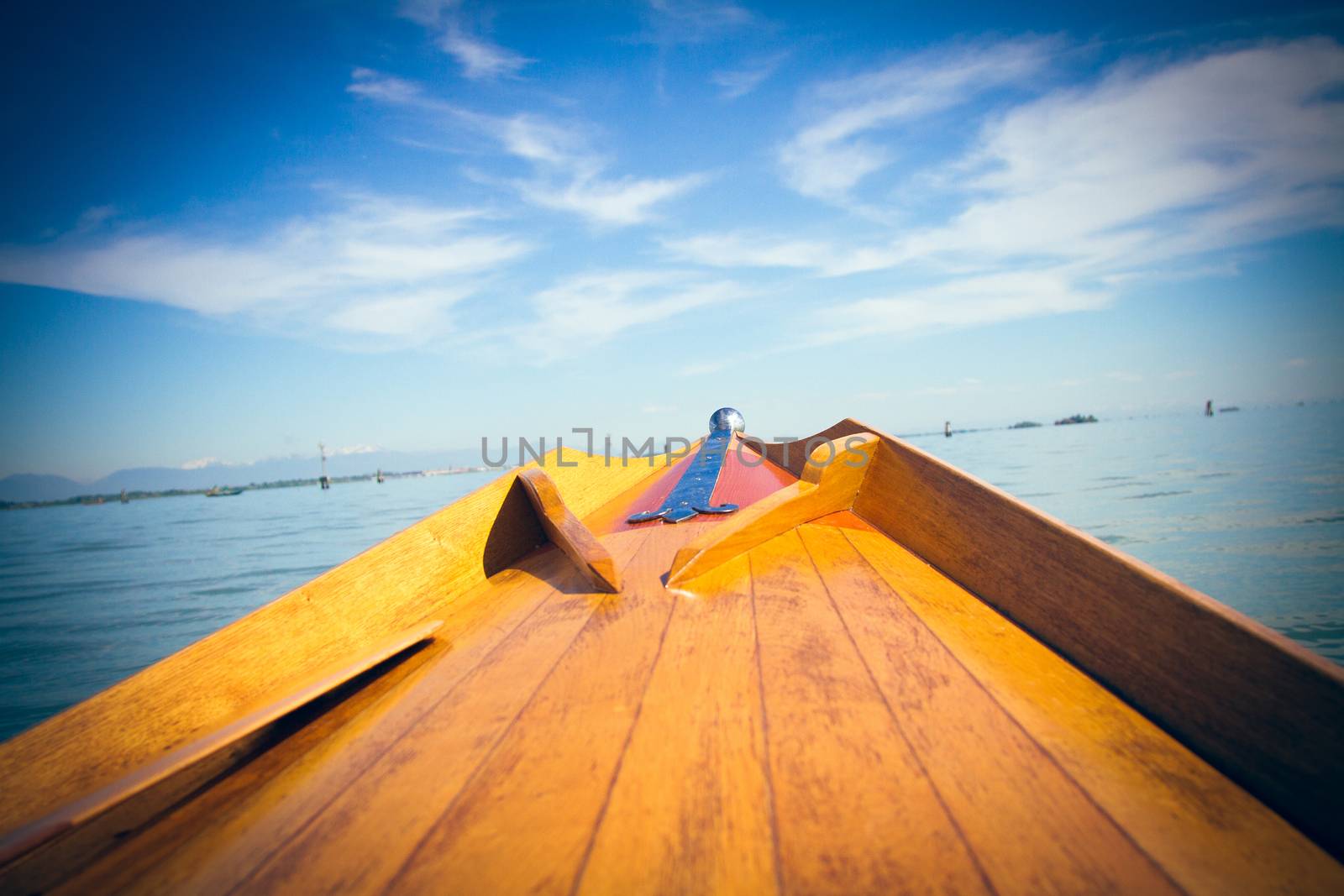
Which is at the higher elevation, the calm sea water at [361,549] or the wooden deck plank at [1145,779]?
the wooden deck plank at [1145,779]

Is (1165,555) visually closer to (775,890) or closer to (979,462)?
(775,890)

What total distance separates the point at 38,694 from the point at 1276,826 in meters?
6.84

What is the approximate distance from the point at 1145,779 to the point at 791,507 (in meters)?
1.31

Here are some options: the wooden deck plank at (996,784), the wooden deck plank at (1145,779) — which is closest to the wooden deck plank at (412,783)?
the wooden deck plank at (996,784)

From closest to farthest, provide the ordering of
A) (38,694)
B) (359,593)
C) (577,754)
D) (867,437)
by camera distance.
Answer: (577,754) → (359,593) → (867,437) → (38,694)

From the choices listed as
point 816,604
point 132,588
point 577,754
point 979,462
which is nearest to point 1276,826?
point 816,604

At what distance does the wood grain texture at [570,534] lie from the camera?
1.83 metres

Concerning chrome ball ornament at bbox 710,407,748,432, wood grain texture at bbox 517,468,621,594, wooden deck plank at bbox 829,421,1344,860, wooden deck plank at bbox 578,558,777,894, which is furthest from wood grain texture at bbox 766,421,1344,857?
chrome ball ornament at bbox 710,407,748,432

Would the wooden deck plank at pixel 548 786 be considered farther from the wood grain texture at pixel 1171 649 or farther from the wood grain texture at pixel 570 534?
the wood grain texture at pixel 1171 649

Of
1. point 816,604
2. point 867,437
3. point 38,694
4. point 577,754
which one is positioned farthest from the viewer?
point 38,694

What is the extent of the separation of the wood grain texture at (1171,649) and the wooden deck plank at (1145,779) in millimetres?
39

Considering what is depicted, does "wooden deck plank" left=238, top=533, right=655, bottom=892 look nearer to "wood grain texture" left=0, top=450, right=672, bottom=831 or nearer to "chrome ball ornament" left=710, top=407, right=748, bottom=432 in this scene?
"wood grain texture" left=0, top=450, right=672, bottom=831

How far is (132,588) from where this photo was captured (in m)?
8.28

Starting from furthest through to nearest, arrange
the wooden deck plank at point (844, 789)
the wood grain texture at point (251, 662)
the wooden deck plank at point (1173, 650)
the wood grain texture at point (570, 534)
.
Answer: the wood grain texture at point (570, 534) < the wood grain texture at point (251, 662) < the wooden deck plank at point (1173, 650) < the wooden deck plank at point (844, 789)
